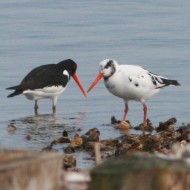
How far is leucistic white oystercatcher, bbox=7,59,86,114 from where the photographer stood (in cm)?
1424

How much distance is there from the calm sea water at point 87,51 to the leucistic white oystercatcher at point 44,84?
0.24m

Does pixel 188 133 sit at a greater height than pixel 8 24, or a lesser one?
lesser

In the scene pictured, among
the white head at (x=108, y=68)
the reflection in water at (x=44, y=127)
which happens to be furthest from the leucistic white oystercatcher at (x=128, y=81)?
the reflection in water at (x=44, y=127)

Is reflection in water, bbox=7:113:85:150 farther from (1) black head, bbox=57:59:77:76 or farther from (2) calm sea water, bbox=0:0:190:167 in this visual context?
(1) black head, bbox=57:59:77:76

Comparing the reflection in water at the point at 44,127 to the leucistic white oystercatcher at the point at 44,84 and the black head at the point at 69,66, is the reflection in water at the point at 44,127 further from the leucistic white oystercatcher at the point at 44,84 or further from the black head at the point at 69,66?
the black head at the point at 69,66

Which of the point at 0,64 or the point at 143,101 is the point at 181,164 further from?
the point at 0,64

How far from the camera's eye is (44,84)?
14.6m

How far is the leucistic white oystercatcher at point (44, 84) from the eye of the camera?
14.2m

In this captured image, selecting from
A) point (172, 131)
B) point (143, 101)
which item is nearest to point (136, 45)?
point (143, 101)

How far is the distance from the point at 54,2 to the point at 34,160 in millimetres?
22547

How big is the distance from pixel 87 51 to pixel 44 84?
406 centimetres

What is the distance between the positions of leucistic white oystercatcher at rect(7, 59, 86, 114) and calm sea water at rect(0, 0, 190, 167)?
0.24 metres

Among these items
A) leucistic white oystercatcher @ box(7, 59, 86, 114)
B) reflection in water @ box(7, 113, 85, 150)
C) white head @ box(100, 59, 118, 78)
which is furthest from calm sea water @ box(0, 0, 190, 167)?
white head @ box(100, 59, 118, 78)

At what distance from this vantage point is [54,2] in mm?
25531
